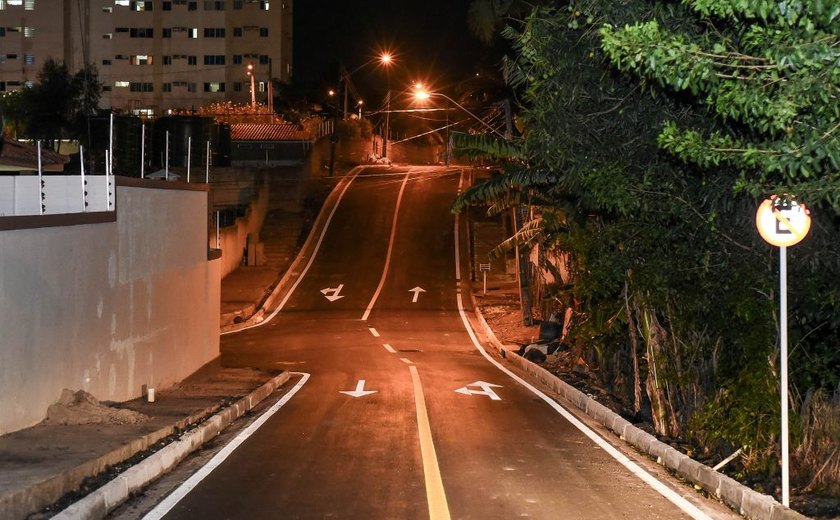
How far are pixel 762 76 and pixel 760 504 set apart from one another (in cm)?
416

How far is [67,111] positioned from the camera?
202 feet

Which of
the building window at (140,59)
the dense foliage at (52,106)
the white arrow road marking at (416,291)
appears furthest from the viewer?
the building window at (140,59)

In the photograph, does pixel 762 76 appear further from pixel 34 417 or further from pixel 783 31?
pixel 34 417

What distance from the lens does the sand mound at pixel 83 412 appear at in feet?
35.8

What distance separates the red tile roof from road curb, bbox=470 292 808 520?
50607 mm

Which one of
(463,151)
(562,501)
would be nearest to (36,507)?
(562,501)

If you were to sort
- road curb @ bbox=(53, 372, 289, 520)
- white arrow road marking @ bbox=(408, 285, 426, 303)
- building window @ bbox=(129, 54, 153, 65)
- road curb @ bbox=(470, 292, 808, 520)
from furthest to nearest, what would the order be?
1. building window @ bbox=(129, 54, 153, 65)
2. white arrow road marking @ bbox=(408, 285, 426, 303)
3. road curb @ bbox=(470, 292, 808, 520)
4. road curb @ bbox=(53, 372, 289, 520)

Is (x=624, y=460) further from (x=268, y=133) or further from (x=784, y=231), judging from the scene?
(x=268, y=133)

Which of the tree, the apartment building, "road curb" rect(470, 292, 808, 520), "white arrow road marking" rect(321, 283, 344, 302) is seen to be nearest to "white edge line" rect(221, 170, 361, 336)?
"white arrow road marking" rect(321, 283, 344, 302)

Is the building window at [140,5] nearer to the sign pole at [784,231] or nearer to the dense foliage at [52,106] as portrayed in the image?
the dense foliage at [52,106]

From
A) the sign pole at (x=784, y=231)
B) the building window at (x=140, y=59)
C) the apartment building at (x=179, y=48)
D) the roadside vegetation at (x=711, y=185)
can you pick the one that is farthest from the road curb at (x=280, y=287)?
the building window at (x=140, y=59)

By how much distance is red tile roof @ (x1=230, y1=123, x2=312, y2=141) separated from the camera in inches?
2633

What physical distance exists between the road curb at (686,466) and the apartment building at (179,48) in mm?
78314

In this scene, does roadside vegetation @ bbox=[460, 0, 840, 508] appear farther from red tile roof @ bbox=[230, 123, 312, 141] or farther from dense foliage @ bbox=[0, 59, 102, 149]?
red tile roof @ bbox=[230, 123, 312, 141]
